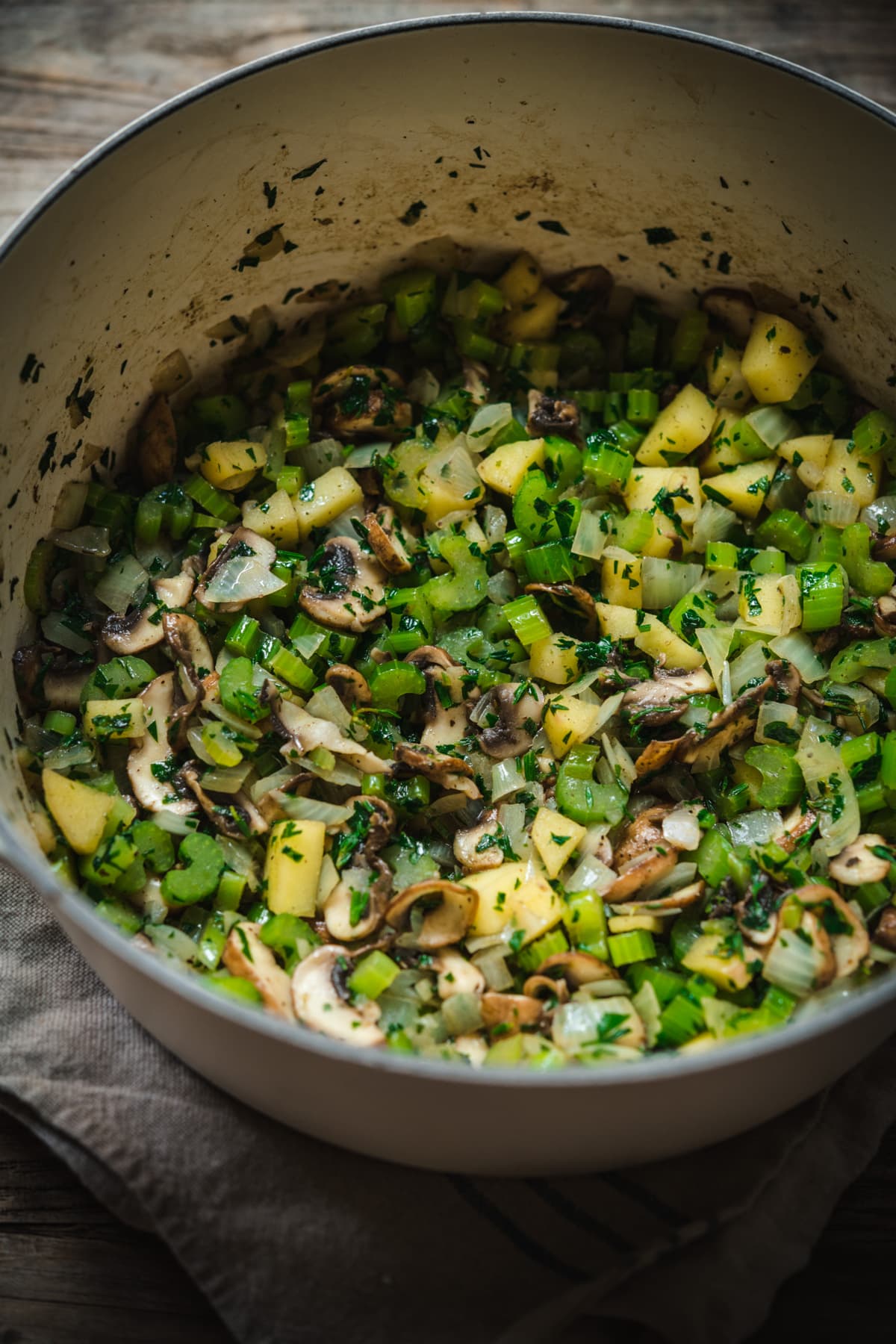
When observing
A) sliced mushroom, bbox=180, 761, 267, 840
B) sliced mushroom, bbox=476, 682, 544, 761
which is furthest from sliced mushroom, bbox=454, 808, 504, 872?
sliced mushroom, bbox=180, 761, 267, 840

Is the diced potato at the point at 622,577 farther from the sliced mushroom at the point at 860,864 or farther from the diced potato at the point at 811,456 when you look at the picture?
the sliced mushroom at the point at 860,864

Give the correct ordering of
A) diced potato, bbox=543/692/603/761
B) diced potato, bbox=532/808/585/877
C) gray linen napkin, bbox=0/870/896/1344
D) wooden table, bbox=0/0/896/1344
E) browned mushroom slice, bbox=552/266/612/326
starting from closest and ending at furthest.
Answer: gray linen napkin, bbox=0/870/896/1344
diced potato, bbox=532/808/585/877
diced potato, bbox=543/692/603/761
browned mushroom slice, bbox=552/266/612/326
wooden table, bbox=0/0/896/1344

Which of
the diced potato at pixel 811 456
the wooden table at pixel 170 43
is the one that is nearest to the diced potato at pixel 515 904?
the diced potato at pixel 811 456

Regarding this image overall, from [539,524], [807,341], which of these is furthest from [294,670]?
[807,341]

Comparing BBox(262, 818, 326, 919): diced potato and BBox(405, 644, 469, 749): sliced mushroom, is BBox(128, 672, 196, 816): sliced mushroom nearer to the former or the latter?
BBox(262, 818, 326, 919): diced potato

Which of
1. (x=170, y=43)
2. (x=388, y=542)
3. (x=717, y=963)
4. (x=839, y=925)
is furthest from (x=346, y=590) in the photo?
(x=170, y=43)

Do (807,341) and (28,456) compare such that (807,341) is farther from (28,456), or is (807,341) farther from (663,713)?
(28,456)

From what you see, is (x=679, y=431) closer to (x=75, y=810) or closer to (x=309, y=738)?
(x=309, y=738)
